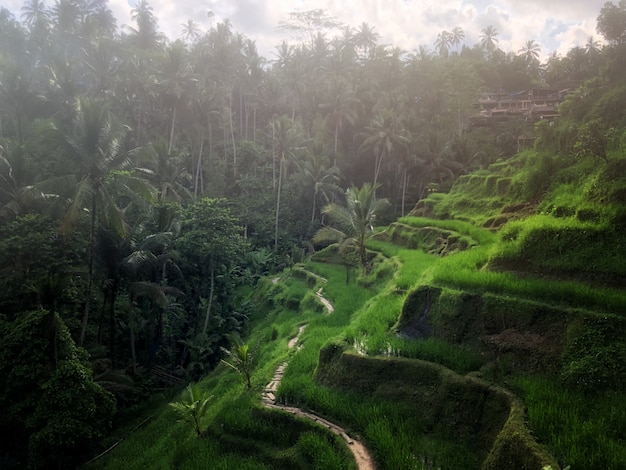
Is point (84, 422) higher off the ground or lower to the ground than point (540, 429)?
lower

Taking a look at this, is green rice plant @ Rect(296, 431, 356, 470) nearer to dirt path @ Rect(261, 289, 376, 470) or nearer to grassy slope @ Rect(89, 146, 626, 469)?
grassy slope @ Rect(89, 146, 626, 469)

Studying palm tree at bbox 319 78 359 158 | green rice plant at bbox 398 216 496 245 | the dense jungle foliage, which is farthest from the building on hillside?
green rice plant at bbox 398 216 496 245

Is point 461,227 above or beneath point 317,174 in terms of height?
beneath

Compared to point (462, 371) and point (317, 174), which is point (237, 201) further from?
point (462, 371)

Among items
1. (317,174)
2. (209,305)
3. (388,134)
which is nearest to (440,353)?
(209,305)

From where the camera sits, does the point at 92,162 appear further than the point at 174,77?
No

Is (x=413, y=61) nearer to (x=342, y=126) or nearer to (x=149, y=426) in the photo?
(x=342, y=126)

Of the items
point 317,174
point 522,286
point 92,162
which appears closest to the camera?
point 522,286

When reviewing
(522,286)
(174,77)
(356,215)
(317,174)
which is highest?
(174,77)

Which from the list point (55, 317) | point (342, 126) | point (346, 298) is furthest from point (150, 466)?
point (342, 126)
